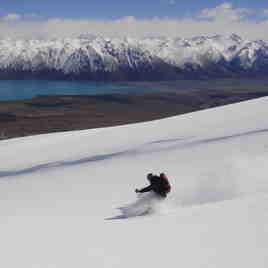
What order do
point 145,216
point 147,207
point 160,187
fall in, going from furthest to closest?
point 160,187 → point 147,207 → point 145,216

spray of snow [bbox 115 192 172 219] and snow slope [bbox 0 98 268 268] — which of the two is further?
spray of snow [bbox 115 192 172 219]

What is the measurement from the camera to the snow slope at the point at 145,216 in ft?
18.2

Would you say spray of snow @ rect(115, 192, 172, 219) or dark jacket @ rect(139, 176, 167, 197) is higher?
dark jacket @ rect(139, 176, 167, 197)

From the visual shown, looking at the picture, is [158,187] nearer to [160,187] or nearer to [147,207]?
[160,187]

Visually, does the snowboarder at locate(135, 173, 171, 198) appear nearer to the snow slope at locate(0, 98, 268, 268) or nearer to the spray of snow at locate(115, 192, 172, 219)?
the spray of snow at locate(115, 192, 172, 219)

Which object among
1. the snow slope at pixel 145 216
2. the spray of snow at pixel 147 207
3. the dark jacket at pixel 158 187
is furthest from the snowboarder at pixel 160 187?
the snow slope at pixel 145 216

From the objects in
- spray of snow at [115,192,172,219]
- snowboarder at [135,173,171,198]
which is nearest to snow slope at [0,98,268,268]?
spray of snow at [115,192,172,219]

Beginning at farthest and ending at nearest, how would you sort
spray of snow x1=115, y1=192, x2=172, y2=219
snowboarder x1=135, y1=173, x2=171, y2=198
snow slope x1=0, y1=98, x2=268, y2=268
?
snowboarder x1=135, y1=173, x2=171, y2=198
spray of snow x1=115, y1=192, x2=172, y2=219
snow slope x1=0, y1=98, x2=268, y2=268

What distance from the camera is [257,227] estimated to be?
6.34 m

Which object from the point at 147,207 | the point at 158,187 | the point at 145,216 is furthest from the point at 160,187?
the point at 145,216

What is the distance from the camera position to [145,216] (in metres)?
7.53

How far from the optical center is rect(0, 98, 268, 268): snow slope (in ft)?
18.2

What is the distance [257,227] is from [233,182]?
349 centimetres

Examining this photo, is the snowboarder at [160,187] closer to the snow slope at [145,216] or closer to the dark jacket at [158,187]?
the dark jacket at [158,187]
